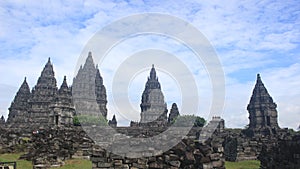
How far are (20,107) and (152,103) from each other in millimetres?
30729

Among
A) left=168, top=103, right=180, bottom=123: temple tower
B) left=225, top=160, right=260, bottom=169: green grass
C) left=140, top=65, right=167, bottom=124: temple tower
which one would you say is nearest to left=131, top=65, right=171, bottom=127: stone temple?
left=140, top=65, right=167, bottom=124: temple tower

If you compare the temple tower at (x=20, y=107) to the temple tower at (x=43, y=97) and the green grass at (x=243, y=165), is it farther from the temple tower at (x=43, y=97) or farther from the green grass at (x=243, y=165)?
the green grass at (x=243, y=165)

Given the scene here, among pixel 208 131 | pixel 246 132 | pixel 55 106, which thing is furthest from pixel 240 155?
pixel 55 106

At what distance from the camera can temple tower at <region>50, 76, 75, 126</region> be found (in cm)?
4528

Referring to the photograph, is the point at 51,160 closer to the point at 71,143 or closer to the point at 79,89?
the point at 71,143

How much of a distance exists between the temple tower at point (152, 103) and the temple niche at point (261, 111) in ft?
86.4

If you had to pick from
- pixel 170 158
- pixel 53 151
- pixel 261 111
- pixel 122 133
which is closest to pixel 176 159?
pixel 170 158

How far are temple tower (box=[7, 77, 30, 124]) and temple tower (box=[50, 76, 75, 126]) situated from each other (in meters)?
13.2

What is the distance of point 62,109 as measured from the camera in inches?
1832

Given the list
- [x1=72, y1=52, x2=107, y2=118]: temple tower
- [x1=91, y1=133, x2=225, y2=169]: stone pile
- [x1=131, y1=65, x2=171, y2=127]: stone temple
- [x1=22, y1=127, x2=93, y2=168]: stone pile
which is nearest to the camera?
[x1=91, y1=133, x2=225, y2=169]: stone pile

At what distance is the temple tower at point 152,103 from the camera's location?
229 ft

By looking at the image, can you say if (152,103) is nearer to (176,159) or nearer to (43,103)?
(43,103)

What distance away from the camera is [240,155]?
→ 79.1 feet

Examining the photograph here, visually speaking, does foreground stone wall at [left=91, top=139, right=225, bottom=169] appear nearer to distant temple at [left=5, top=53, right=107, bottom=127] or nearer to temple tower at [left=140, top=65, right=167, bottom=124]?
distant temple at [left=5, top=53, right=107, bottom=127]
